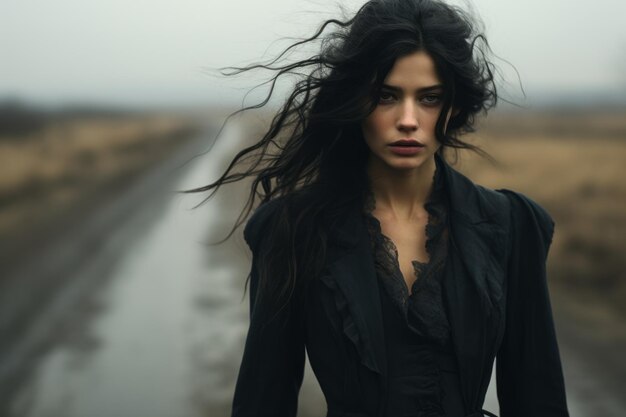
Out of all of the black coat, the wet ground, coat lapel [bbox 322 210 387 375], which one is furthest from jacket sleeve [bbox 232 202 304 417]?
the wet ground

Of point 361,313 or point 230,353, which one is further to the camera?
point 230,353

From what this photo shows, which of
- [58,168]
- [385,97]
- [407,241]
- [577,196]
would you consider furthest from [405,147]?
[58,168]

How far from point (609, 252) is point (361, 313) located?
716 cm

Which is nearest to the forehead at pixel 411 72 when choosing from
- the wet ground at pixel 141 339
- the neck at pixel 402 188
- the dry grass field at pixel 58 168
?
the neck at pixel 402 188

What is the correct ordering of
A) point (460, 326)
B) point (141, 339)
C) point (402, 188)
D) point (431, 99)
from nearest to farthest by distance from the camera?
point (460, 326)
point (431, 99)
point (402, 188)
point (141, 339)

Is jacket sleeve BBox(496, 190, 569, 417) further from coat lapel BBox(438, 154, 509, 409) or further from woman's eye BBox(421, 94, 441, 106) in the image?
woman's eye BBox(421, 94, 441, 106)

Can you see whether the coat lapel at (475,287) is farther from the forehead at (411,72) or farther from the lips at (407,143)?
the forehead at (411,72)

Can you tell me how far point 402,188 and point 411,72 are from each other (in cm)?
32

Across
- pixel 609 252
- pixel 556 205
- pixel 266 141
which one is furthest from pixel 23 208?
pixel 266 141

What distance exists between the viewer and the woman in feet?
6.51

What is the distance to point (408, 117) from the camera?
2021 millimetres

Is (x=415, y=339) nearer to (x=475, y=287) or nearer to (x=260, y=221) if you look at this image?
(x=475, y=287)

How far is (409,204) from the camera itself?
2232mm

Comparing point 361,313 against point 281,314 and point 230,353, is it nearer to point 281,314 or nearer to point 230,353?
point 281,314
